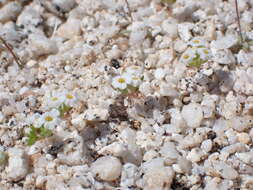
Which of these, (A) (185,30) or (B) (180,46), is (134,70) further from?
(A) (185,30)

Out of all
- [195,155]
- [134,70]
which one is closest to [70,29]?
[134,70]

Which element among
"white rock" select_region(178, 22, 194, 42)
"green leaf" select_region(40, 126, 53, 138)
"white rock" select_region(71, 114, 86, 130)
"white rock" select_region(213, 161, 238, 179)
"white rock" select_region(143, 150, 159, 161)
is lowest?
"white rock" select_region(213, 161, 238, 179)

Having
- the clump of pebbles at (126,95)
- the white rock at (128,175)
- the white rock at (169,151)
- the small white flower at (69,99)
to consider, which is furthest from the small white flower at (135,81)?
the white rock at (128,175)

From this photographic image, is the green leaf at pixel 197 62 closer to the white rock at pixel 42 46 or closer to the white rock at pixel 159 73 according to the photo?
the white rock at pixel 159 73

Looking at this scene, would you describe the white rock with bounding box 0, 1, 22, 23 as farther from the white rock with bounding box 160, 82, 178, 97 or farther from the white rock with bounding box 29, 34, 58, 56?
the white rock with bounding box 160, 82, 178, 97

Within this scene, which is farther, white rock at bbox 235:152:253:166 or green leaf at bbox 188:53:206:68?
green leaf at bbox 188:53:206:68

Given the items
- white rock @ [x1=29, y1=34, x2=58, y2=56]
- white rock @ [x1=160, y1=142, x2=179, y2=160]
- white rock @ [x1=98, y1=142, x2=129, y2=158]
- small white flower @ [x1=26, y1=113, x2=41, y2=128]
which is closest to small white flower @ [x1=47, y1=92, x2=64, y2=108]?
small white flower @ [x1=26, y1=113, x2=41, y2=128]
